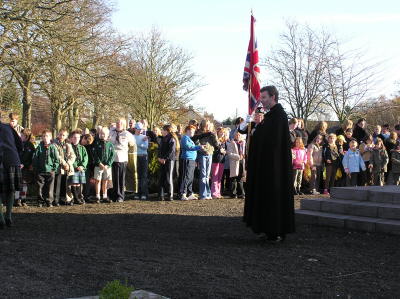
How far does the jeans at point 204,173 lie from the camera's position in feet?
51.3

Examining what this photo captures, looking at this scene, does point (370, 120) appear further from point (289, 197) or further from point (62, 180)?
point (289, 197)

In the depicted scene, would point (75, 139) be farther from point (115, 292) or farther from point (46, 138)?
point (115, 292)

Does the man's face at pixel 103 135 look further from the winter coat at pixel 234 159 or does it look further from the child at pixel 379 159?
the child at pixel 379 159

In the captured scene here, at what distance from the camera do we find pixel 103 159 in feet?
47.4

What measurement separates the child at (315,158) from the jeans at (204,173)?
339cm

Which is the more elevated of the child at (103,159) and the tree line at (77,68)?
the tree line at (77,68)

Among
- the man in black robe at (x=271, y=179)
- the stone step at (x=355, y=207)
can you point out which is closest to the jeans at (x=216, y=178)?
the stone step at (x=355, y=207)

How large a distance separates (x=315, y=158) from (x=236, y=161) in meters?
2.85

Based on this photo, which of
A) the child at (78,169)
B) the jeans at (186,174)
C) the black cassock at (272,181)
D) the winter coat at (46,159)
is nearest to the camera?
the black cassock at (272,181)

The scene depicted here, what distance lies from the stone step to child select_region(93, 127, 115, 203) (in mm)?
5386

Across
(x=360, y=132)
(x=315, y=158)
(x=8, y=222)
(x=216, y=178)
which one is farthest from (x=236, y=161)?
(x=8, y=222)

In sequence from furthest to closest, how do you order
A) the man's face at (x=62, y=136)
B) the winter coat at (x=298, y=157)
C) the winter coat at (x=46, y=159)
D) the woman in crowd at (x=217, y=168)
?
the winter coat at (x=298, y=157)
the woman in crowd at (x=217, y=168)
the man's face at (x=62, y=136)
the winter coat at (x=46, y=159)

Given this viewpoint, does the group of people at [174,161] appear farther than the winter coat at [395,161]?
No

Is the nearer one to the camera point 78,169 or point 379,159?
point 78,169
